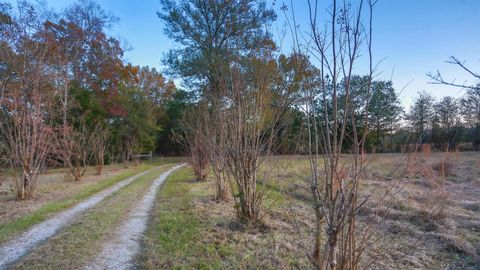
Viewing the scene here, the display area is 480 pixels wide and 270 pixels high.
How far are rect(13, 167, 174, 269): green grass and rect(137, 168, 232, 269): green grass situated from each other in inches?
24.1

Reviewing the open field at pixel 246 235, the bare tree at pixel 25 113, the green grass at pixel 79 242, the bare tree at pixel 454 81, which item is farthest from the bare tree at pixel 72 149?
the bare tree at pixel 454 81

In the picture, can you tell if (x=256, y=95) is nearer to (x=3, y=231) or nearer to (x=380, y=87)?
(x=380, y=87)

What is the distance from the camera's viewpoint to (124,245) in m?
3.65

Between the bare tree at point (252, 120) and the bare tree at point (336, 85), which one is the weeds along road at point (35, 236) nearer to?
the bare tree at point (252, 120)

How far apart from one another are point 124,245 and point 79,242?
0.63 meters

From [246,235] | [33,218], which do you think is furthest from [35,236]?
[246,235]

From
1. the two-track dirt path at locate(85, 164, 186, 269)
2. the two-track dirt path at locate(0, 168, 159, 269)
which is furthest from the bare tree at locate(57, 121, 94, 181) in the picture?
the two-track dirt path at locate(85, 164, 186, 269)

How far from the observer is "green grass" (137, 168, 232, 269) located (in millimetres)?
3100

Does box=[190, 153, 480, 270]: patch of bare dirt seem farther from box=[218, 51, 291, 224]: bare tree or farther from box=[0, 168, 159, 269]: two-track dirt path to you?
box=[0, 168, 159, 269]: two-track dirt path

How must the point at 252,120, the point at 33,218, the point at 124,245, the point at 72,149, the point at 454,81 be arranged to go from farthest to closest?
the point at 72,149, the point at 33,218, the point at 252,120, the point at 124,245, the point at 454,81

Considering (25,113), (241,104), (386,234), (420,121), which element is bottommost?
(386,234)

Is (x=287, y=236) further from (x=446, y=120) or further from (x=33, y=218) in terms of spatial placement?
(x=446, y=120)

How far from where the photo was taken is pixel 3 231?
4230mm

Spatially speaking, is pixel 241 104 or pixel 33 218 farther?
pixel 33 218
